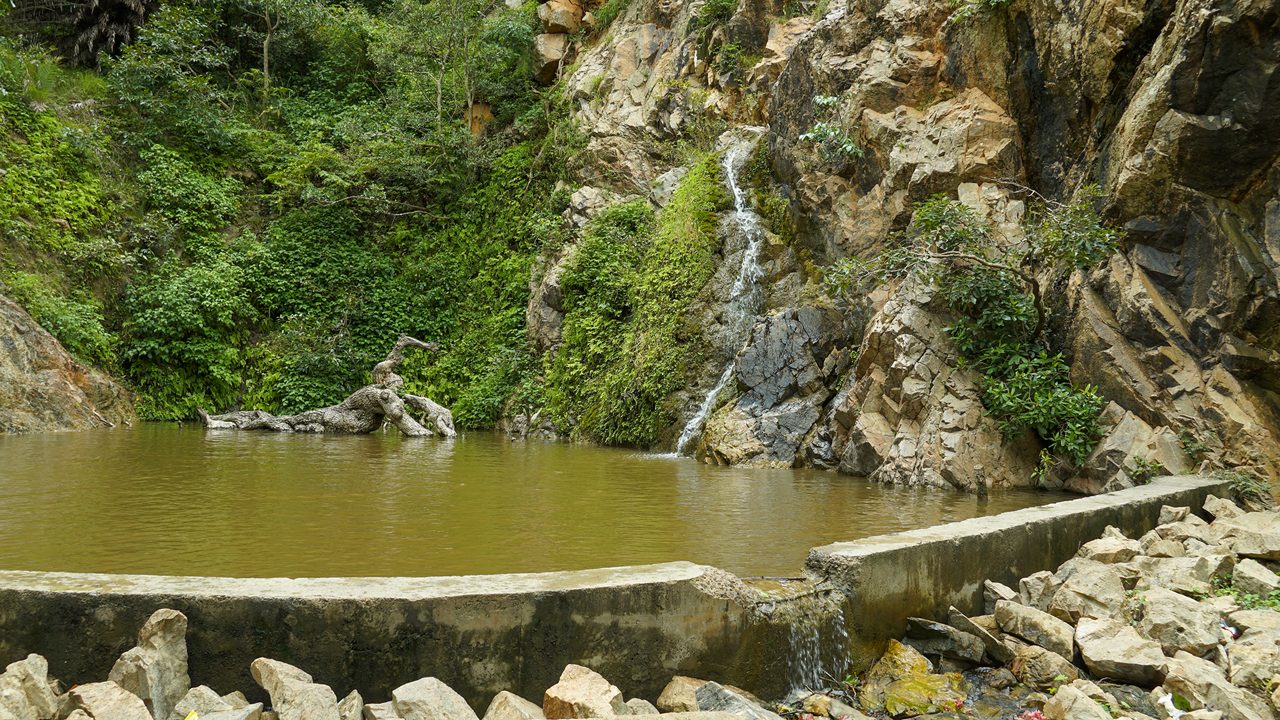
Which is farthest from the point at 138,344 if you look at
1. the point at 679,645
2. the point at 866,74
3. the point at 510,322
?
the point at 679,645

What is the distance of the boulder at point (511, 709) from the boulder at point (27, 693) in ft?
4.10

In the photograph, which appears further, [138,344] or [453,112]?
[453,112]

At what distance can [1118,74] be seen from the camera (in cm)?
866

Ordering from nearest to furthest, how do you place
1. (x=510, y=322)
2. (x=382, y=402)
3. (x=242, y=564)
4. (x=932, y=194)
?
1. (x=242, y=564)
2. (x=932, y=194)
3. (x=382, y=402)
4. (x=510, y=322)

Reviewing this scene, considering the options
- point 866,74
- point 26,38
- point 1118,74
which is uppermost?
point 26,38

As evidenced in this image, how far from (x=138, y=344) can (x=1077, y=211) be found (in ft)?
59.4

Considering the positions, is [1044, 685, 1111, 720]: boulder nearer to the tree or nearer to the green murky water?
the green murky water

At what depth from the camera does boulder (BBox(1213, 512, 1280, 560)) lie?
4457 millimetres

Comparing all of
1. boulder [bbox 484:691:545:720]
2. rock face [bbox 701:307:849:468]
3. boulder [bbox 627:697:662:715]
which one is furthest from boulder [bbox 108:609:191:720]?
rock face [bbox 701:307:849:468]

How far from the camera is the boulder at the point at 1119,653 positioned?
3.06m

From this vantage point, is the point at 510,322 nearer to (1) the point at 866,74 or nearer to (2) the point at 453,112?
(2) the point at 453,112

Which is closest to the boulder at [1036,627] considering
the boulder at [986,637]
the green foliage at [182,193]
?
the boulder at [986,637]

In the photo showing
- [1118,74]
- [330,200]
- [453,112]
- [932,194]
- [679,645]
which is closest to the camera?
[679,645]

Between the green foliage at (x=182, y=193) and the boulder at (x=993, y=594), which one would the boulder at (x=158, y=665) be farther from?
the green foliage at (x=182, y=193)
